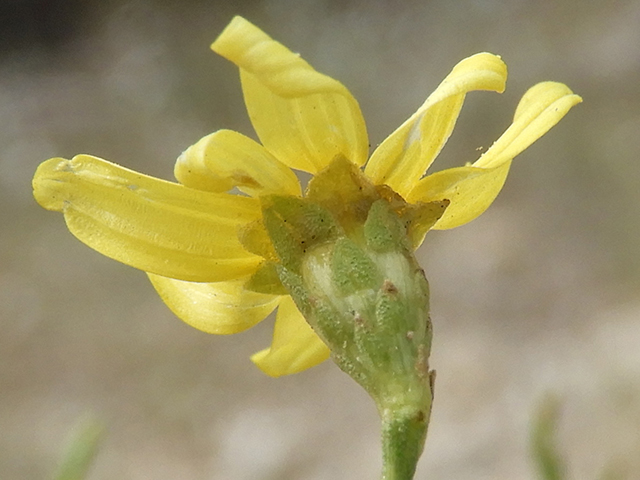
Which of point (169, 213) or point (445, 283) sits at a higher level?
point (169, 213)

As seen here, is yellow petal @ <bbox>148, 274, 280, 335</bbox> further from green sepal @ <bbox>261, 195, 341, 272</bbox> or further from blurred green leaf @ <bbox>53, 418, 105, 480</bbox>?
blurred green leaf @ <bbox>53, 418, 105, 480</bbox>

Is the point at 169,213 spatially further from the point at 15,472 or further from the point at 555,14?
the point at 555,14

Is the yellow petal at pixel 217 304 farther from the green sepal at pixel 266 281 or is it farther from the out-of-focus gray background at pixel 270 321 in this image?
the out-of-focus gray background at pixel 270 321

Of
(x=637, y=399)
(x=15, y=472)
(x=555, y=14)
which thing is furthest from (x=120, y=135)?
(x=637, y=399)

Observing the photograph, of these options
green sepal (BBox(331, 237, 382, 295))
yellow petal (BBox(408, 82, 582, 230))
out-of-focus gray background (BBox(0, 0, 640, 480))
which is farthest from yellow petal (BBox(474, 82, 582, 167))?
out-of-focus gray background (BBox(0, 0, 640, 480))

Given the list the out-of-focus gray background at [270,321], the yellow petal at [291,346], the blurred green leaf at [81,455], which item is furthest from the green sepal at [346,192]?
the out-of-focus gray background at [270,321]

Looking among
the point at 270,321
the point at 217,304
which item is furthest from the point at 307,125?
the point at 270,321

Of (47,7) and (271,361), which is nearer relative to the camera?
(271,361)
